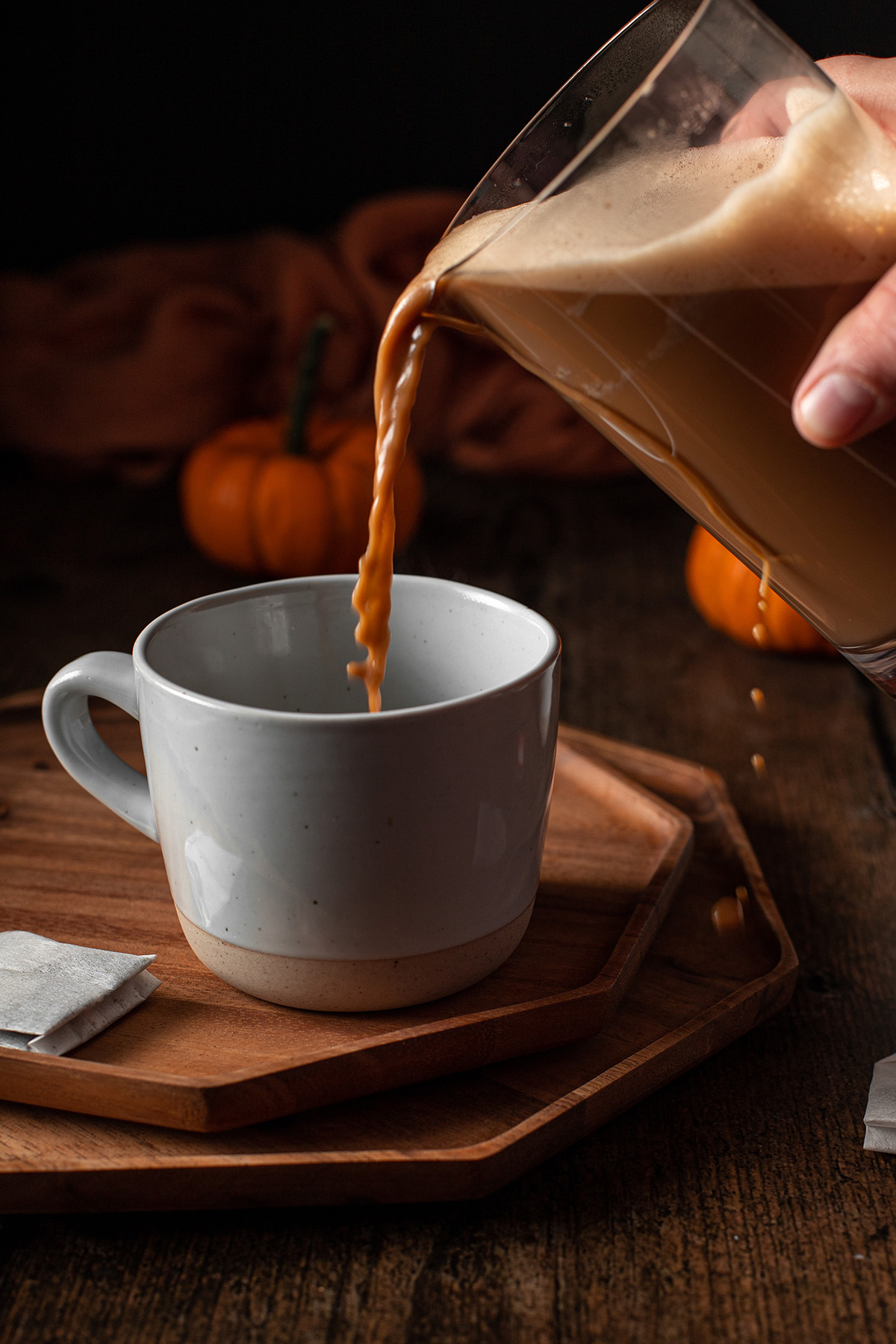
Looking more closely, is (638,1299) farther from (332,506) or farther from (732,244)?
(332,506)

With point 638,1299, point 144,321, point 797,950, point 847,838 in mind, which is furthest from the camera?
point 144,321

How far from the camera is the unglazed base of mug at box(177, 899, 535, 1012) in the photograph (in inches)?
22.9

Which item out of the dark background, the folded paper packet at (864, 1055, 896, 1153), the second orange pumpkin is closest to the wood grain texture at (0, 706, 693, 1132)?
the folded paper packet at (864, 1055, 896, 1153)

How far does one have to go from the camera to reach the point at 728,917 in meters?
0.71

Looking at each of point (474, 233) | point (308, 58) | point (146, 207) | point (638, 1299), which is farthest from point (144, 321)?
point (638, 1299)

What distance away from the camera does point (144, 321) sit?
5.74ft

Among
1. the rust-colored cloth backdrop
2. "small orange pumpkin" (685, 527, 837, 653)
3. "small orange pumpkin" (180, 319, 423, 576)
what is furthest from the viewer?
the rust-colored cloth backdrop

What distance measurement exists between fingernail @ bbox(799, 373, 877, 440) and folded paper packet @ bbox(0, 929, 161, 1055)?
41 centimetres

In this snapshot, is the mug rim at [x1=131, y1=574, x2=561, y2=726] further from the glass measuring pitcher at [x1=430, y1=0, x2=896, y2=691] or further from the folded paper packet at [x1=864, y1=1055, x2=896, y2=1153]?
the folded paper packet at [x1=864, y1=1055, x2=896, y2=1153]

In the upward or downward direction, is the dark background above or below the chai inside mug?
below

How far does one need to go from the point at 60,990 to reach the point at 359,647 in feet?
0.89

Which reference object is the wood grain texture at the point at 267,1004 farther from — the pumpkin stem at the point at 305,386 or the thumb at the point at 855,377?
the pumpkin stem at the point at 305,386

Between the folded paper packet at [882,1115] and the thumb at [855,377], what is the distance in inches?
12.0

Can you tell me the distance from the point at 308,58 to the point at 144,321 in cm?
47
